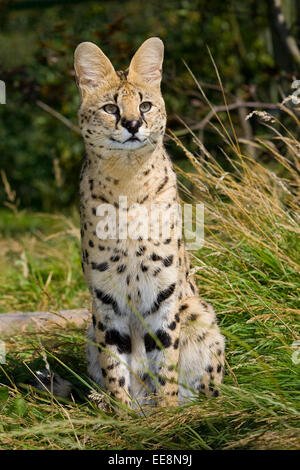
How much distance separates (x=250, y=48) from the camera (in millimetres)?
8055

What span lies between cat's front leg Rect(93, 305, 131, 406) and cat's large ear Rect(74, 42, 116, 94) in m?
1.00

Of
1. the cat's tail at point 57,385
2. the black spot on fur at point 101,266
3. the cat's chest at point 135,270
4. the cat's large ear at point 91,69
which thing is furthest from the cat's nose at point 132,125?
the cat's tail at point 57,385

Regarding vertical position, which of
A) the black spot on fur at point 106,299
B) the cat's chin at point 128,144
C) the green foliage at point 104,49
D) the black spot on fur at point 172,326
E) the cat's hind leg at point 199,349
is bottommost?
the cat's hind leg at point 199,349

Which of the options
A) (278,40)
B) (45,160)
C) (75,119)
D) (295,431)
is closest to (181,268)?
(295,431)

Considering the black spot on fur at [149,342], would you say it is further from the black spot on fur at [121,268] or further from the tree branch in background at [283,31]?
the tree branch in background at [283,31]

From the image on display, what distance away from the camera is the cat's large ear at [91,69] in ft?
10.6

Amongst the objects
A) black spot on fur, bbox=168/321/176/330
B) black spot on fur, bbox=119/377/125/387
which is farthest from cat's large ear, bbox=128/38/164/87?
black spot on fur, bbox=119/377/125/387

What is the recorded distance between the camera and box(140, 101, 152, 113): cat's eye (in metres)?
3.17

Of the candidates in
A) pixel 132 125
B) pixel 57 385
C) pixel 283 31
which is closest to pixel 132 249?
A: pixel 132 125

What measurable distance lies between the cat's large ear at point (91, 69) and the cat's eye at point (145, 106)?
201 millimetres

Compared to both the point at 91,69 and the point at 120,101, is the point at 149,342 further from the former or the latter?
the point at 91,69

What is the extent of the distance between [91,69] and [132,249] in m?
0.82

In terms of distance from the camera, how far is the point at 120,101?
3.13m
